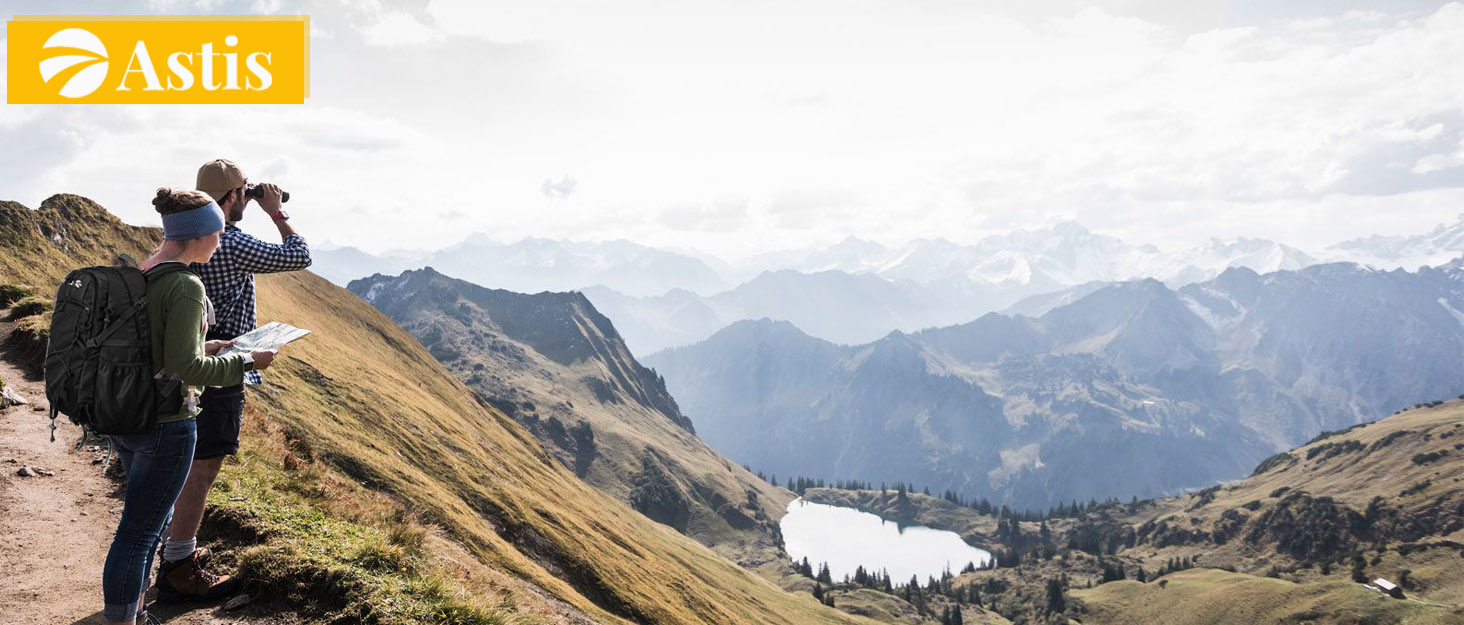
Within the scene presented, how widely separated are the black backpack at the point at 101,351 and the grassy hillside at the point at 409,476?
16.1 ft

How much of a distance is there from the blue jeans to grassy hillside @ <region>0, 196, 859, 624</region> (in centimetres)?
298

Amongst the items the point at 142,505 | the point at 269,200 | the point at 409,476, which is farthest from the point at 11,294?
the point at 142,505

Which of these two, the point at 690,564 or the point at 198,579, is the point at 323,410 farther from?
the point at 690,564


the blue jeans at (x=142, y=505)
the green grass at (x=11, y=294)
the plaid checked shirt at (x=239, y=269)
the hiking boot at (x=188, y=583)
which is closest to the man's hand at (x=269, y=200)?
the plaid checked shirt at (x=239, y=269)

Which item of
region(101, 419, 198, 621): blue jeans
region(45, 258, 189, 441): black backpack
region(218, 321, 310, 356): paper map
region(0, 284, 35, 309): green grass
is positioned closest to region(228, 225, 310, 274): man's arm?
region(218, 321, 310, 356): paper map

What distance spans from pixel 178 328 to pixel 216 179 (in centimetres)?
378

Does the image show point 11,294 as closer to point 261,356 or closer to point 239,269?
point 239,269

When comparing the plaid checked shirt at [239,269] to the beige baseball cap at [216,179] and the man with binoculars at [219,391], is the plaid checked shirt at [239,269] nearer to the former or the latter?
the man with binoculars at [219,391]

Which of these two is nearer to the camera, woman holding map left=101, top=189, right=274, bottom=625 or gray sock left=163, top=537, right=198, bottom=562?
woman holding map left=101, top=189, right=274, bottom=625

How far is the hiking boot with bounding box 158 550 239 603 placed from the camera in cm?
1124

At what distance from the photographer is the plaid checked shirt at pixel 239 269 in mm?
11367

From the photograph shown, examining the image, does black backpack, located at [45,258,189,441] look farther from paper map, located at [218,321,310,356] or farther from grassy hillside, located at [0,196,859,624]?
grassy hillside, located at [0,196,859,624]

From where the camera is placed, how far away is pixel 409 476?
4881cm

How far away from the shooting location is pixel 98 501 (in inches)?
583
